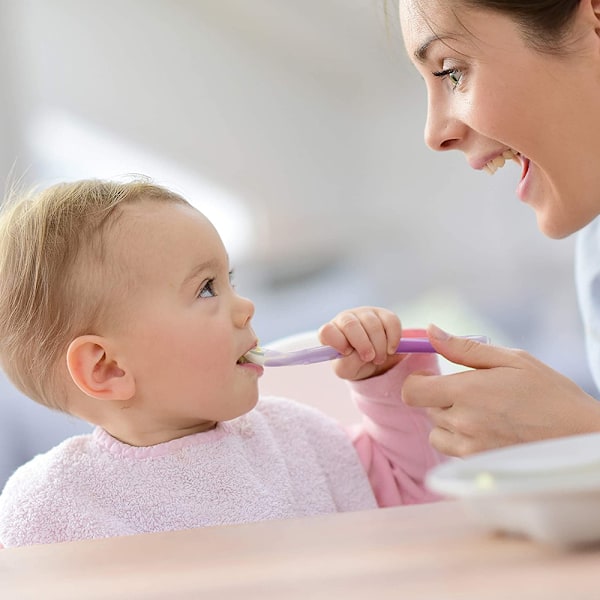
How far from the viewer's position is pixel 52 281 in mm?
1079

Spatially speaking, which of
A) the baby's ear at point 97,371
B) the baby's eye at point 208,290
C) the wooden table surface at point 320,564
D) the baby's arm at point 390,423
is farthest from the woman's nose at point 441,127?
the wooden table surface at point 320,564

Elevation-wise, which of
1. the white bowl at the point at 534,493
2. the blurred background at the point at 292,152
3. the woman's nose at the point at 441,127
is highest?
the woman's nose at the point at 441,127

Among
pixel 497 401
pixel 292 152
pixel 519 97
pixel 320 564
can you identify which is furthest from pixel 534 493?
pixel 292 152

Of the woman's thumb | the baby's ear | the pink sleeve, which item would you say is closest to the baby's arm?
the pink sleeve

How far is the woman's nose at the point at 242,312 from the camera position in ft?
3.63

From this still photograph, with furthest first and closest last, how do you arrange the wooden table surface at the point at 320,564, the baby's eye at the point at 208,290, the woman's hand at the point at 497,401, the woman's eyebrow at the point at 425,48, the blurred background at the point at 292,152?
the blurred background at the point at 292,152 < the woman's eyebrow at the point at 425,48 < the baby's eye at the point at 208,290 < the woman's hand at the point at 497,401 < the wooden table surface at the point at 320,564

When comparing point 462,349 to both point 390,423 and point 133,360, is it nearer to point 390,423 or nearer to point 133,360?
point 390,423

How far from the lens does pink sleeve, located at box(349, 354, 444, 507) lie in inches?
47.6

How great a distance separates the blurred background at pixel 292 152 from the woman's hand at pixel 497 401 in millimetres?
2790

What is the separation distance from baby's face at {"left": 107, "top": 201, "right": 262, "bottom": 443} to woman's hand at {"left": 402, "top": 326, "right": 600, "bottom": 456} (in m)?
0.22

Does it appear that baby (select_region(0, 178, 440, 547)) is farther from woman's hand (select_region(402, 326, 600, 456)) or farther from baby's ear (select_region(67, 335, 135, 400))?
woman's hand (select_region(402, 326, 600, 456))

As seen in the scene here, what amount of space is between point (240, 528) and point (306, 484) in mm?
519

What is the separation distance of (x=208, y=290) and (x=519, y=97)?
0.47 m

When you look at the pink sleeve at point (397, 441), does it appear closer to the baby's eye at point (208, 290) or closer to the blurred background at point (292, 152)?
the baby's eye at point (208, 290)
